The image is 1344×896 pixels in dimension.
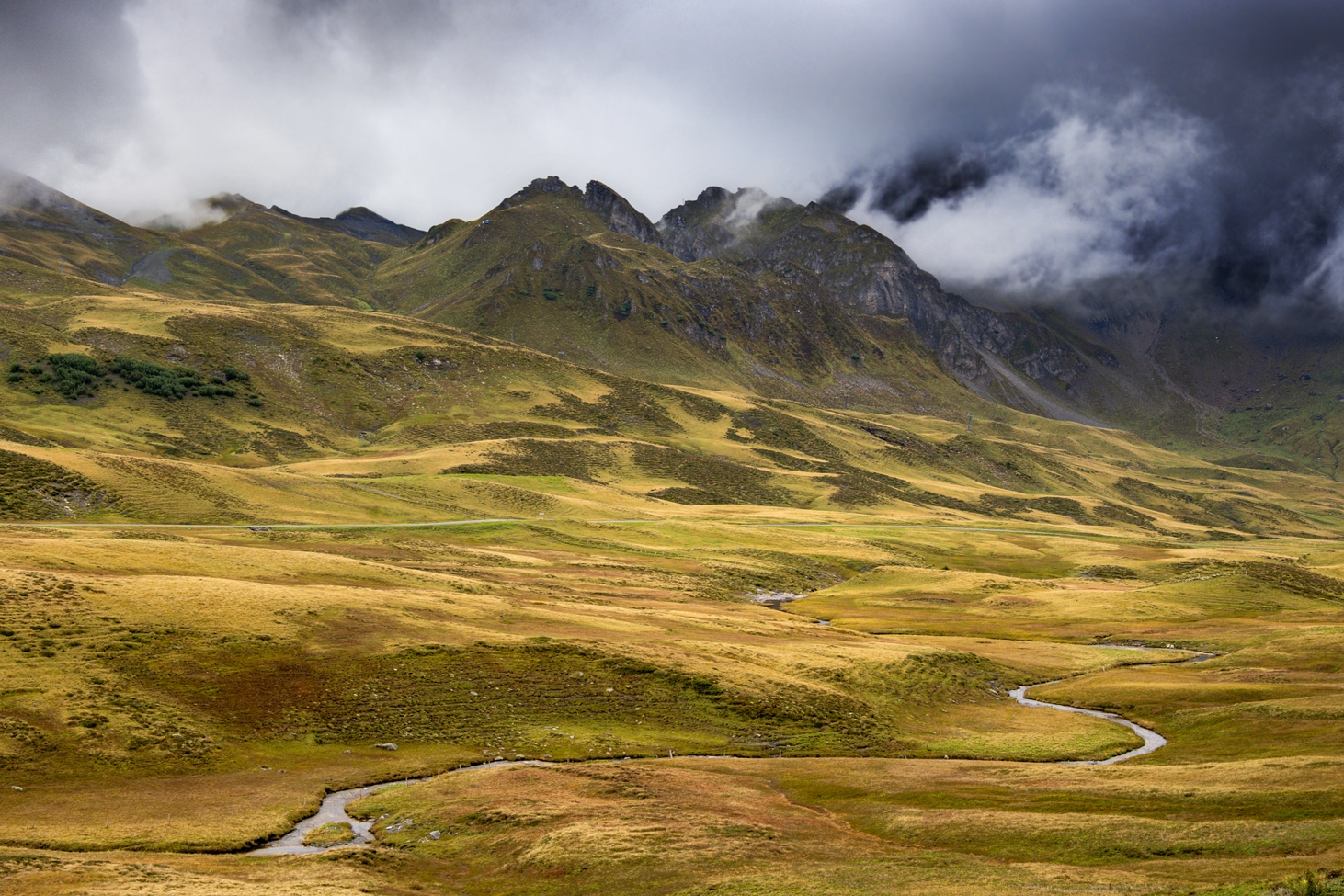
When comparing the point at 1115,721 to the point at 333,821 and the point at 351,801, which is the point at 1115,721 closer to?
the point at 351,801

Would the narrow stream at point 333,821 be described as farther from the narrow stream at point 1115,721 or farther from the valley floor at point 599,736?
the narrow stream at point 1115,721

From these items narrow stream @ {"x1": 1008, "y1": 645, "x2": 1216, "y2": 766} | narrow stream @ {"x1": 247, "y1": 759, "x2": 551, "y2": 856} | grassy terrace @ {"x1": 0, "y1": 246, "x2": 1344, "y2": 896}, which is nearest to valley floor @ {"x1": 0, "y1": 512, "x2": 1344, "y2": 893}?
grassy terrace @ {"x1": 0, "y1": 246, "x2": 1344, "y2": 896}

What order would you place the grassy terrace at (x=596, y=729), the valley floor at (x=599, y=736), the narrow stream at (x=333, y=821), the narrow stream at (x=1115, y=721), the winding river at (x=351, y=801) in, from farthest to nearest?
the narrow stream at (x=1115, y=721) < the winding river at (x=351, y=801) < the narrow stream at (x=333, y=821) < the grassy terrace at (x=596, y=729) < the valley floor at (x=599, y=736)

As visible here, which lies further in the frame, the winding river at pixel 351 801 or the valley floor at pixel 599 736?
the winding river at pixel 351 801

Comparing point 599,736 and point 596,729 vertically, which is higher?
point 596,729

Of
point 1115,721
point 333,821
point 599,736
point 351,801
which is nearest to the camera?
point 333,821

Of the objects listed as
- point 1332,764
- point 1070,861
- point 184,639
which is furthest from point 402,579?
point 1332,764

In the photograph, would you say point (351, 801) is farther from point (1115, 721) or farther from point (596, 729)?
point (1115, 721)

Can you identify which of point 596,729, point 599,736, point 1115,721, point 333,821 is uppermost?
point 1115,721

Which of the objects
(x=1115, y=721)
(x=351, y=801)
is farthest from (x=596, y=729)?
(x=1115, y=721)

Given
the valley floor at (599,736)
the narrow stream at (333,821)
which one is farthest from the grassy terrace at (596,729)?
the narrow stream at (333,821)

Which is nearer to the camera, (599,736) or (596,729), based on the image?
(599,736)

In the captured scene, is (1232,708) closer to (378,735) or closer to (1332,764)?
(1332,764)

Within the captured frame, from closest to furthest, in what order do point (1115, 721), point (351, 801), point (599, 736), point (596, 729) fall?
point (351, 801) < point (599, 736) < point (596, 729) < point (1115, 721)
